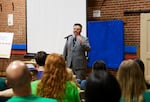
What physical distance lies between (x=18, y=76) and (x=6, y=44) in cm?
852

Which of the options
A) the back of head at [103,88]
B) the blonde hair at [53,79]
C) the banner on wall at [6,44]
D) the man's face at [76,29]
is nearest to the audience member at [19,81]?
the back of head at [103,88]

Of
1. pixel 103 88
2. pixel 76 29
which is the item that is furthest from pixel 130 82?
pixel 76 29

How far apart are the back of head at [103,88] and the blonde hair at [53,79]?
1.23 metres

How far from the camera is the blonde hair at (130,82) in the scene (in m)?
2.94

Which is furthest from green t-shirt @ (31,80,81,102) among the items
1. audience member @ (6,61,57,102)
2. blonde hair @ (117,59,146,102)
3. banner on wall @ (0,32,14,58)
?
banner on wall @ (0,32,14,58)

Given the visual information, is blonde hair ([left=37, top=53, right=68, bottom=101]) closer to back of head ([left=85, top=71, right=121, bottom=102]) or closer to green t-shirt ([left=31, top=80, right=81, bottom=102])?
green t-shirt ([left=31, top=80, right=81, bottom=102])

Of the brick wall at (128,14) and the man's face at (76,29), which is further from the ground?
the brick wall at (128,14)

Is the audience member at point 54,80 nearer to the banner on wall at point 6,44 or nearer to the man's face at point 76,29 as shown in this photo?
the man's face at point 76,29

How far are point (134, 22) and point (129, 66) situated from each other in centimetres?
617

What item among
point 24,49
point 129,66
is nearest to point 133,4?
point 24,49

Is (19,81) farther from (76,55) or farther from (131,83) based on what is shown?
(76,55)

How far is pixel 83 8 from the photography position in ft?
29.7

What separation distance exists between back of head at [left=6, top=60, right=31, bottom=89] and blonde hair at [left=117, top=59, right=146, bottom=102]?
110 centimetres

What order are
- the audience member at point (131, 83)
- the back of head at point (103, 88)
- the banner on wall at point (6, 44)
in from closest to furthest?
the back of head at point (103, 88), the audience member at point (131, 83), the banner on wall at point (6, 44)
